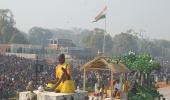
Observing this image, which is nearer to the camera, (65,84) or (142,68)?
(65,84)

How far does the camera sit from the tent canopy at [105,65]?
16.0m

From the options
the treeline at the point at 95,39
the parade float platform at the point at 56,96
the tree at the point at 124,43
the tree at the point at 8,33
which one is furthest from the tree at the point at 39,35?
the parade float platform at the point at 56,96

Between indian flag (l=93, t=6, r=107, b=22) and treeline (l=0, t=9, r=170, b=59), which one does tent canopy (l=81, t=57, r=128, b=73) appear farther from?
treeline (l=0, t=9, r=170, b=59)

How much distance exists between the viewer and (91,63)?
17062 millimetres

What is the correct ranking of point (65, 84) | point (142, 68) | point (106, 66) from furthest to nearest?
point (142, 68), point (106, 66), point (65, 84)

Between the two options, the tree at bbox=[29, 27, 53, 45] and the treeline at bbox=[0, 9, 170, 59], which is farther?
the tree at bbox=[29, 27, 53, 45]

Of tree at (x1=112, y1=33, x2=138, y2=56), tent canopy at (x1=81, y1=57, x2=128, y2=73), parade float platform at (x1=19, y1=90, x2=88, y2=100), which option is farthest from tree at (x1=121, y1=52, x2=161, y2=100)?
tree at (x1=112, y1=33, x2=138, y2=56)

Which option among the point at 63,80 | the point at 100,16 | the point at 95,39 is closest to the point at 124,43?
the point at 95,39

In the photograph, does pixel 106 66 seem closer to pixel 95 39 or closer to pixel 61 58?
pixel 61 58

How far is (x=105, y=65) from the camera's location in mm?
16641

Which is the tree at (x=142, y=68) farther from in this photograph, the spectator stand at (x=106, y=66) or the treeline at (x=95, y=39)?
the treeline at (x=95, y=39)

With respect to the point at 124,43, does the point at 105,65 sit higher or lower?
lower

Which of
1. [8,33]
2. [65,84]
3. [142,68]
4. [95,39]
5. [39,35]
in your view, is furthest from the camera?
[39,35]

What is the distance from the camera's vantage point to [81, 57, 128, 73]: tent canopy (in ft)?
52.6
